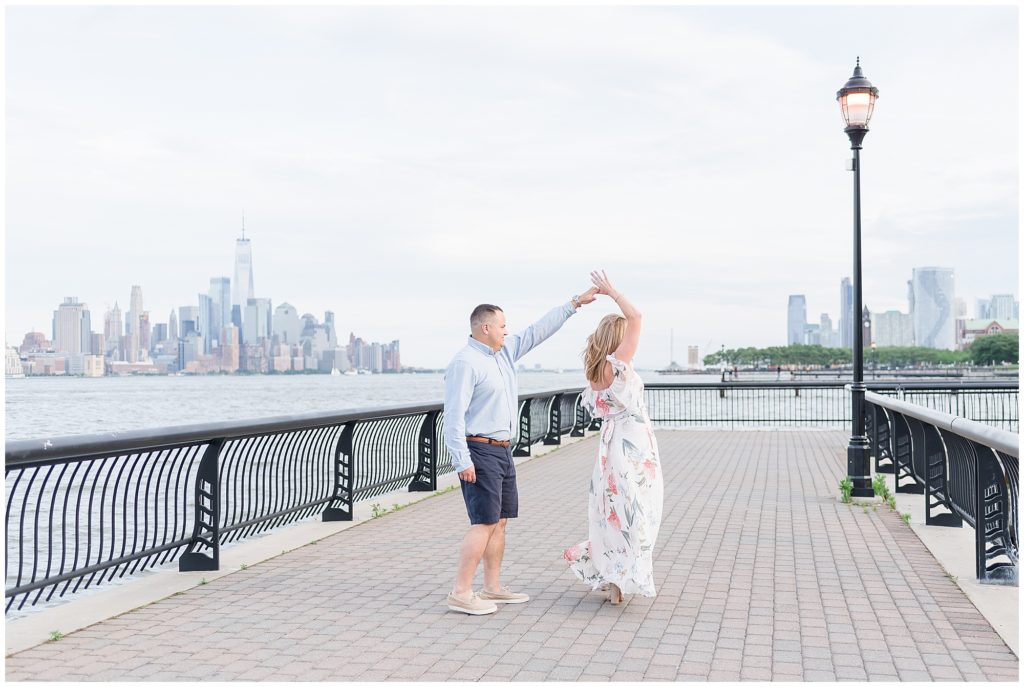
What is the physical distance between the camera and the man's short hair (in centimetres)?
612

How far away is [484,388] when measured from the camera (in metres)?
6.09

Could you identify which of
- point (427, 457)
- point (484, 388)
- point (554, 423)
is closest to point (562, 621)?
point (484, 388)

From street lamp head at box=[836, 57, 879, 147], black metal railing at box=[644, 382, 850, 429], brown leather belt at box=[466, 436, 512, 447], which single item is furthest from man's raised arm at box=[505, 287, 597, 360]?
street lamp head at box=[836, 57, 879, 147]

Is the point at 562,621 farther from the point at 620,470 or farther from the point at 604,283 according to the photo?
the point at 604,283

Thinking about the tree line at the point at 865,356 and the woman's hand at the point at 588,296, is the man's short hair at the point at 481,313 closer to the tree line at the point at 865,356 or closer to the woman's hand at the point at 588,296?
the woman's hand at the point at 588,296

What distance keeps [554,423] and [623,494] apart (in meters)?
14.4

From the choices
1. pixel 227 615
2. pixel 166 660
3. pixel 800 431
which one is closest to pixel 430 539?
pixel 227 615

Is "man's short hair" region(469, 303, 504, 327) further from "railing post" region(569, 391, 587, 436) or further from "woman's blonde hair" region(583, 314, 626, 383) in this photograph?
"railing post" region(569, 391, 587, 436)

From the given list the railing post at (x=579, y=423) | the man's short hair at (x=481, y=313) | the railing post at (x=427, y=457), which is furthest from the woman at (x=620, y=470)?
the railing post at (x=579, y=423)

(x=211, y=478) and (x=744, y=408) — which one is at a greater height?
(x=211, y=478)

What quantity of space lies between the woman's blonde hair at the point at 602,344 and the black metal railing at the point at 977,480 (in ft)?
7.53

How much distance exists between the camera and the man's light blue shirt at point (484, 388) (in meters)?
5.90

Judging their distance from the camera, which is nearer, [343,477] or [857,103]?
[343,477]

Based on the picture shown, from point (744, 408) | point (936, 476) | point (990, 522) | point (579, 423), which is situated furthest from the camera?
point (744, 408)
